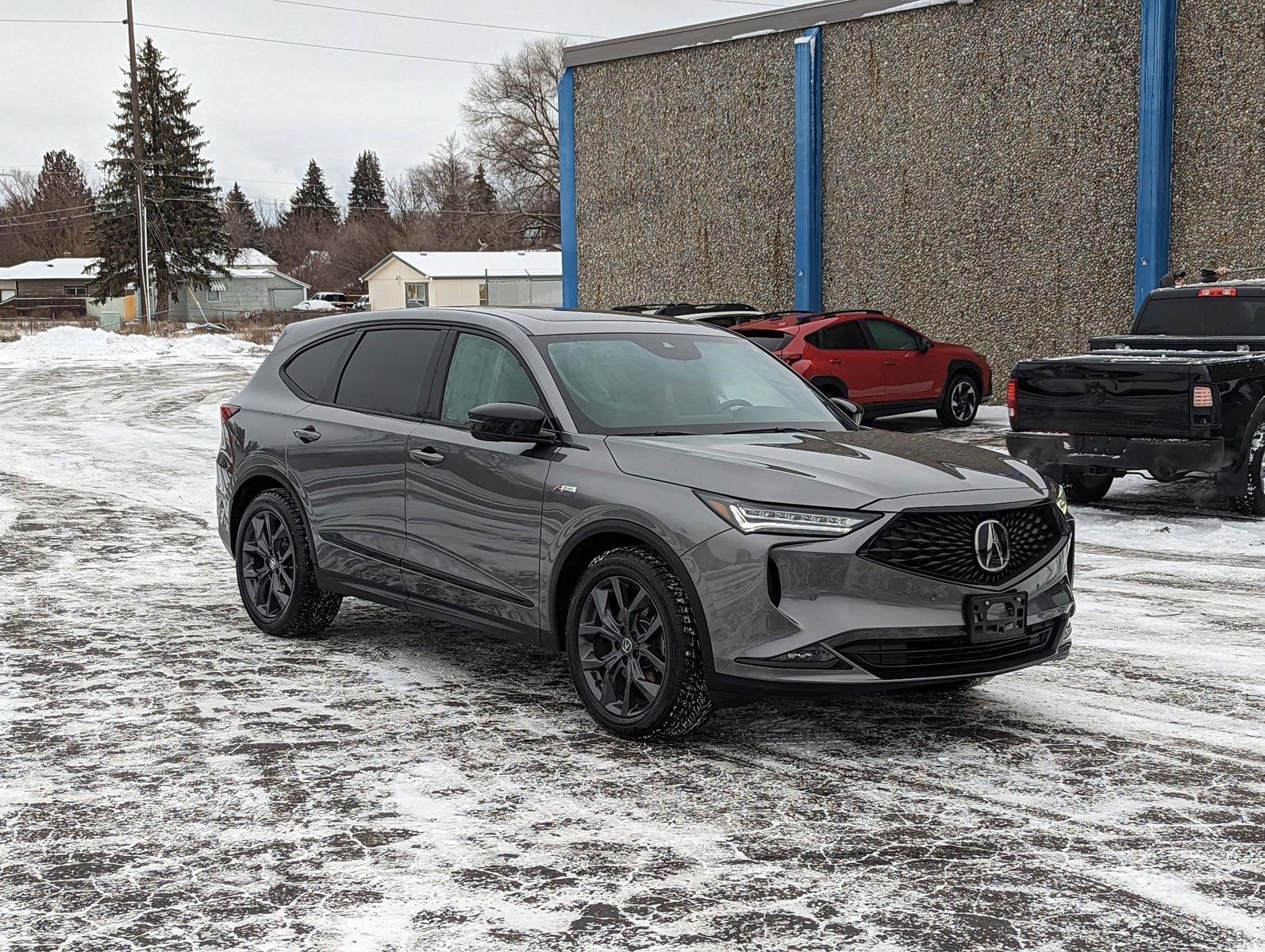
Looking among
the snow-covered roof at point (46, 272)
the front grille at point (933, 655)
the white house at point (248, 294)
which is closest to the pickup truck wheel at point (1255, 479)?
the front grille at point (933, 655)

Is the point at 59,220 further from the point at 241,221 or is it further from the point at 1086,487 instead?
the point at 1086,487

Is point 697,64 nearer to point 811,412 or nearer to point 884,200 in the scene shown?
point 884,200

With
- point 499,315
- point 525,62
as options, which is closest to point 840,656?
point 499,315

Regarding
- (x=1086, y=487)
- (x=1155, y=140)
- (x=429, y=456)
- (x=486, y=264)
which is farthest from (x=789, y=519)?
(x=486, y=264)

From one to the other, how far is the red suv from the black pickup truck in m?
5.56

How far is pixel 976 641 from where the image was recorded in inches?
206

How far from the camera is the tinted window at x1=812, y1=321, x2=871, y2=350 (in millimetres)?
18078

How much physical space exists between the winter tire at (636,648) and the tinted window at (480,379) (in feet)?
3.54

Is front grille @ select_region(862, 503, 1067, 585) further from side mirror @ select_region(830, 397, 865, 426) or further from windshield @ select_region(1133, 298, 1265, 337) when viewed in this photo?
windshield @ select_region(1133, 298, 1265, 337)

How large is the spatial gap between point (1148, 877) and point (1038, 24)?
64.6ft

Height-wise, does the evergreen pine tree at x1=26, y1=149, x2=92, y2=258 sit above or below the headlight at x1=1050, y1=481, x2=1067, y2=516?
above

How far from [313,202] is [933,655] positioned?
6176 inches

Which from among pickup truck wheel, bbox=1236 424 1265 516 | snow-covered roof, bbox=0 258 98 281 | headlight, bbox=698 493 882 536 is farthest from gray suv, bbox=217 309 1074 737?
snow-covered roof, bbox=0 258 98 281

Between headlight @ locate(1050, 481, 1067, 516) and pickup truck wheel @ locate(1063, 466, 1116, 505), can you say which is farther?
pickup truck wheel @ locate(1063, 466, 1116, 505)
